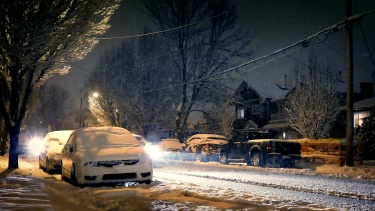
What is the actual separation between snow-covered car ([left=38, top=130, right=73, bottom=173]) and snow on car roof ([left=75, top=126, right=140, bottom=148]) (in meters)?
3.85

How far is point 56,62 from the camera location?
1886 cm

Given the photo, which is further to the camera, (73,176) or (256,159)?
(256,159)

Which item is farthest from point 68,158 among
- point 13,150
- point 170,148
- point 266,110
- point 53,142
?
point 266,110

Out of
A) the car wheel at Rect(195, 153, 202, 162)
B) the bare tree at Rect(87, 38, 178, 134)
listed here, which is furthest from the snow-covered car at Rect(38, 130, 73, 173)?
the bare tree at Rect(87, 38, 178, 134)

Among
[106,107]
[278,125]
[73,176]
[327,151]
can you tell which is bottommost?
[73,176]

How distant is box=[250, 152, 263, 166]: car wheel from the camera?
23156 millimetres

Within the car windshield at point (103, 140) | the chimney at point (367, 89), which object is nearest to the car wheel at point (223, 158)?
the car windshield at point (103, 140)

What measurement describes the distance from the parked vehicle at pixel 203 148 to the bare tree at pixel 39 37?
39.6 ft

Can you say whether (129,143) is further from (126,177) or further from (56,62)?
(56,62)

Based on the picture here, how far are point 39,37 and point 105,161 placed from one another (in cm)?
637

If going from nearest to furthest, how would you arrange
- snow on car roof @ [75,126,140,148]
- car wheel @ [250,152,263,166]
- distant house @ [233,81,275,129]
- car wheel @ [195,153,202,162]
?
snow on car roof @ [75,126,140,148]
car wheel @ [250,152,263,166]
car wheel @ [195,153,202,162]
distant house @ [233,81,275,129]

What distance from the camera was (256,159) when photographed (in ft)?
77.3

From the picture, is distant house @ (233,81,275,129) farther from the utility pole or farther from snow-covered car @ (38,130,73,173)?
snow-covered car @ (38,130,73,173)

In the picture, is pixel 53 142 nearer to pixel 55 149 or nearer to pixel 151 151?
pixel 55 149
